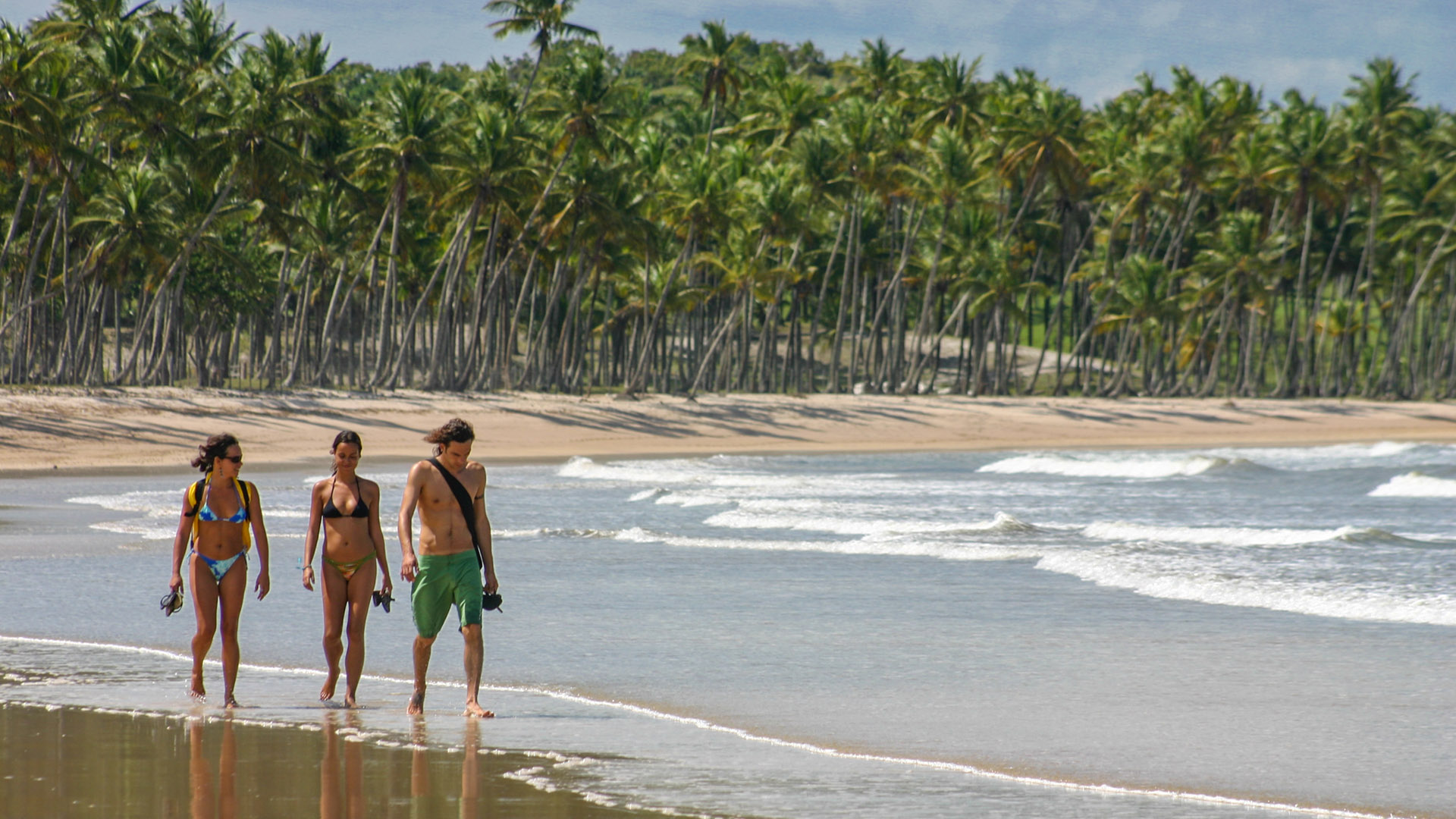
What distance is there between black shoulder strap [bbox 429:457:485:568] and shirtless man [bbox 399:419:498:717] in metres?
0.02

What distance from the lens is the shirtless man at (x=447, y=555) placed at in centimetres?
665

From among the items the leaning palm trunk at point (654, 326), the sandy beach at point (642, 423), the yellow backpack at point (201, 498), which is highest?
the leaning palm trunk at point (654, 326)

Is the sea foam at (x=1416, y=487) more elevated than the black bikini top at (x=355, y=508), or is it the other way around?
the black bikini top at (x=355, y=508)

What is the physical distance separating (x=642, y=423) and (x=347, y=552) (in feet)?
112

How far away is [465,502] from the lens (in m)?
6.64

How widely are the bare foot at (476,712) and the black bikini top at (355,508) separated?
102 cm

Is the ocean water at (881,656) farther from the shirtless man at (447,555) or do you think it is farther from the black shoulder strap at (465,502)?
the black shoulder strap at (465,502)

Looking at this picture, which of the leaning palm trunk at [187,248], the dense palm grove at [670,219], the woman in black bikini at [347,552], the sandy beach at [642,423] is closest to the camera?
the woman in black bikini at [347,552]

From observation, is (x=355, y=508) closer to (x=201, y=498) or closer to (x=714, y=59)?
(x=201, y=498)

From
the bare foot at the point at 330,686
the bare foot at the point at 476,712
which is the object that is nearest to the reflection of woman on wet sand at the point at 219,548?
the bare foot at the point at 330,686

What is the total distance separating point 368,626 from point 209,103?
36336mm

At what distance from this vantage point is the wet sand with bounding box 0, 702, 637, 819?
16.0ft

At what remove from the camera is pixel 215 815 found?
15.6ft

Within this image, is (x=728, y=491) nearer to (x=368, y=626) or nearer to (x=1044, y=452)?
(x=368, y=626)
